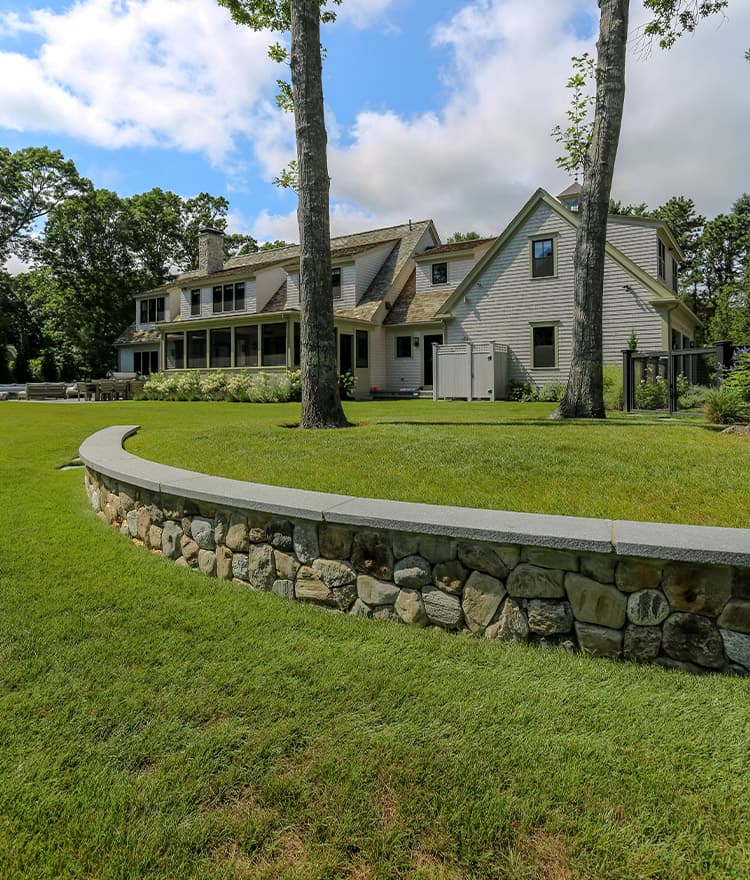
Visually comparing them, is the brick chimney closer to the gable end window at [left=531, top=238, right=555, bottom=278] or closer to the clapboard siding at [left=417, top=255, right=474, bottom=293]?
the clapboard siding at [left=417, top=255, right=474, bottom=293]

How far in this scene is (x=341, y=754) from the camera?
1.88 meters

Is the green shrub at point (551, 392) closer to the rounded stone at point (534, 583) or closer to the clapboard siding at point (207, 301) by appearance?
the clapboard siding at point (207, 301)

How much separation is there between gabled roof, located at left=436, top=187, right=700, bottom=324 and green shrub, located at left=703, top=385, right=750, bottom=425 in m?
9.23

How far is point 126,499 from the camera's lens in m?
4.18

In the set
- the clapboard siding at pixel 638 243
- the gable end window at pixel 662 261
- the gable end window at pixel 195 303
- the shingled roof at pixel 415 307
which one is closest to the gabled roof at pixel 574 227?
the clapboard siding at pixel 638 243

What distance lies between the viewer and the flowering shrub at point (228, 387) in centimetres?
1806

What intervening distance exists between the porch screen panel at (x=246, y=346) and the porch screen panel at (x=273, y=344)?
0.69 m

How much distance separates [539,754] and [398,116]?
13.1m

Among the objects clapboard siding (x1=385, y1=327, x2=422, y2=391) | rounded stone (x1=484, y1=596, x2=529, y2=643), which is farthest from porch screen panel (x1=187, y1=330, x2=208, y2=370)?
rounded stone (x1=484, y1=596, x2=529, y2=643)

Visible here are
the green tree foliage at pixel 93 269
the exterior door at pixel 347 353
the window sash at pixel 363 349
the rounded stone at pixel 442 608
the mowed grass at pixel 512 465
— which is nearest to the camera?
the rounded stone at pixel 442 608

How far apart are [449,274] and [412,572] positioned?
20616mm

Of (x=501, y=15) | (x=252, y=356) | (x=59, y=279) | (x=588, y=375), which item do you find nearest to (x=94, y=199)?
(x=59, y=279)

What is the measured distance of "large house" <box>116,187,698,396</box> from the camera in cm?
1700

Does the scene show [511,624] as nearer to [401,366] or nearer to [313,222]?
[313,222]
